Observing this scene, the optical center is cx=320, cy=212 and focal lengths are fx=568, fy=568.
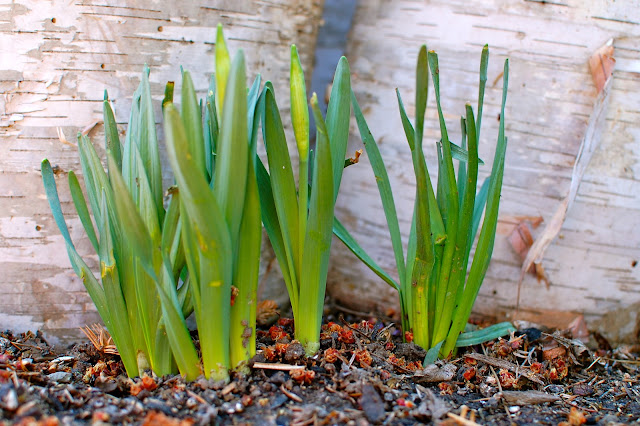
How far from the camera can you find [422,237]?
1.04m

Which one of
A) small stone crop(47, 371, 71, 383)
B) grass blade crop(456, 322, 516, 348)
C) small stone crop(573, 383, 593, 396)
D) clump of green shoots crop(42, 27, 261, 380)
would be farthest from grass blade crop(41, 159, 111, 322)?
small stone crop(573, 383, 593, 396)

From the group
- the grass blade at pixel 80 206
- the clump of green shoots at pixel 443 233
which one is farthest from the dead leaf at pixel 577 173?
the grass blade at pixel 80 206

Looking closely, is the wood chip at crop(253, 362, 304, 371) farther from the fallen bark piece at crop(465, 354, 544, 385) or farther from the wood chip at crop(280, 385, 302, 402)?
the fallen bark piece at crop(465, 354, 544, 385)

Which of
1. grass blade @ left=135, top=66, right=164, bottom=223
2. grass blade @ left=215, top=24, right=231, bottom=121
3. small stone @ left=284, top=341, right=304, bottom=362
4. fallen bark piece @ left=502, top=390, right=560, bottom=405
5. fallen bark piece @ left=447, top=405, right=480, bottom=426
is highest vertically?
grass blade @ left=215, top=24, right=231, bottom=121

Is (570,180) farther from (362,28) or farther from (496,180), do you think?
(362,28)

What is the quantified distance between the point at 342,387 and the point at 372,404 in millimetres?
72

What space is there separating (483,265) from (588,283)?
0.52 metres

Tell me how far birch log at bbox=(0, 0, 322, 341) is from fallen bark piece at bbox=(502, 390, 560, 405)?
2.84ft

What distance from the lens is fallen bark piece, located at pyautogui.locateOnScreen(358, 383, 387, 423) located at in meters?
0.88

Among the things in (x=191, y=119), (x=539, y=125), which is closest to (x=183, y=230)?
(x=191, y=119)

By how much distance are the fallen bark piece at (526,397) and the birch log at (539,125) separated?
44 centimetres

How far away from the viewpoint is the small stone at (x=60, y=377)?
1000mm

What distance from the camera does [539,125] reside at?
54.3 inches

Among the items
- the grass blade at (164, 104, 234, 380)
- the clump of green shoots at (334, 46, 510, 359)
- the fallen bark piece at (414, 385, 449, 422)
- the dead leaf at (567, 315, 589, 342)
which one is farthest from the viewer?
the dead leaf at (567, 315, 589, 342)
